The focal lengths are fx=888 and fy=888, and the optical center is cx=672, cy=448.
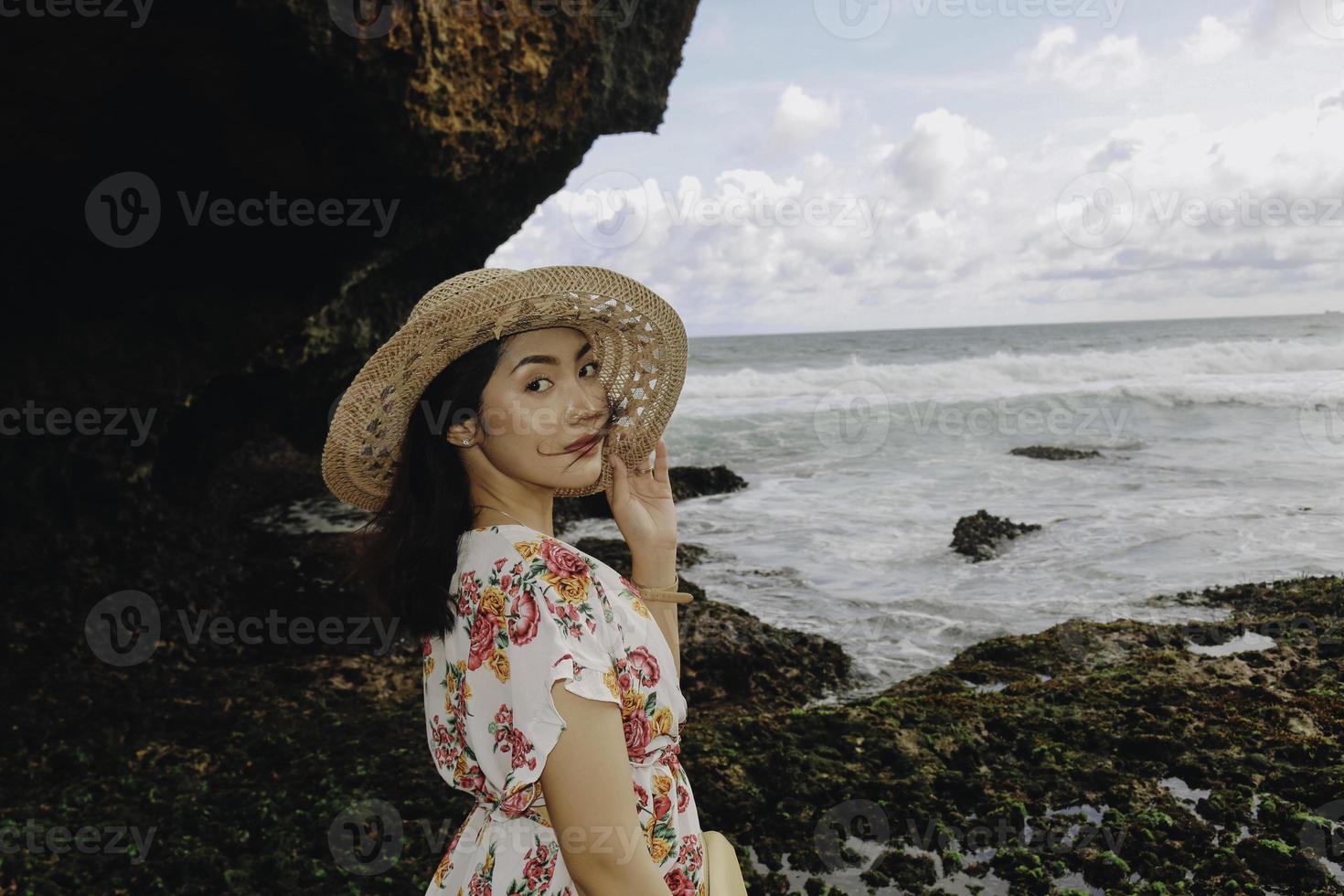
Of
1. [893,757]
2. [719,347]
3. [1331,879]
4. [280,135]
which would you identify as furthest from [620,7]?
[719,347]

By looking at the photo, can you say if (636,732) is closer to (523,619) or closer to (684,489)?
(523,619)

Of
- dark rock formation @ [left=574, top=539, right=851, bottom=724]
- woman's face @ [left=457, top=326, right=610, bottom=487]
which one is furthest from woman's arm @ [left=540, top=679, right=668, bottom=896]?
dark rock formation @ [left=574, top=539, right=851, bottom=724]

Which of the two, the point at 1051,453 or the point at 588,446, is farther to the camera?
the point at 1051,453

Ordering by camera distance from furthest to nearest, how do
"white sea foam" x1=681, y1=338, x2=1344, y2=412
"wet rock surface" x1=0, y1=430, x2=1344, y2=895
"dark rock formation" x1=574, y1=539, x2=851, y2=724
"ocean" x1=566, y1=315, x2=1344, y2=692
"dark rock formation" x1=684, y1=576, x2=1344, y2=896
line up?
"white sea foam" x1=681, y1=338, x2=1344, y2=412, "ocean" x1=566, y1=315, x2=1344, y2=692, "dark rock formation" x1=574, y1=539, x2=851, y2=724, "wet rock surface" x1=0, y1=430, x2=1344, y2=895, "dark rock formation" x1=684, y1=576, x2=1344, y2=896

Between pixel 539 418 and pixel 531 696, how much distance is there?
2.18ft

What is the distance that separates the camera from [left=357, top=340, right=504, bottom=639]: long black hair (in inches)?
73.7

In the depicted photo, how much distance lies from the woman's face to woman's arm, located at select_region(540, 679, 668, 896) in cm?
58

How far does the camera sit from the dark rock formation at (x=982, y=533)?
1119cm

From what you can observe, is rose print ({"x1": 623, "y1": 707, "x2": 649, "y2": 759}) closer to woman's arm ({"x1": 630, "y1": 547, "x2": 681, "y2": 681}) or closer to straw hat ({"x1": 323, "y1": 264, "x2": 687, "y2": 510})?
woman's arm ({"x1": 630, "y1": 547, "x2": 681, "y2": 681})

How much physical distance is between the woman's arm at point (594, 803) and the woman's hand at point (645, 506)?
0.74 m

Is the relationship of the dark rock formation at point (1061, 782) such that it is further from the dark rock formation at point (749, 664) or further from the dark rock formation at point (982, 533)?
the dark rock formation at point (982, 533)

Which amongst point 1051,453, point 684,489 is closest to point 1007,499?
point 1051,453

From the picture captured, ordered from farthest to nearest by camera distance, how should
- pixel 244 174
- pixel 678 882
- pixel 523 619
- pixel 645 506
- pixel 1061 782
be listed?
pixel 244 174
pixel 1061 782
pixel 645 506
pixel 678 882
pixel 523 619

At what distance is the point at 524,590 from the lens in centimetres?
172
